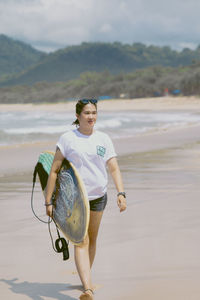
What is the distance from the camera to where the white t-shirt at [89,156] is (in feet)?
12.7

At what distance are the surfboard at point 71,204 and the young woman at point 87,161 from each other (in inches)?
2.3

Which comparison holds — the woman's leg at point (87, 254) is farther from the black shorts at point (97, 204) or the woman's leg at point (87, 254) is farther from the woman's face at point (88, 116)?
the woman's face at point (88, 116)

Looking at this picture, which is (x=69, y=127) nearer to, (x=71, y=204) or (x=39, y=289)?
(x=39, y=289)

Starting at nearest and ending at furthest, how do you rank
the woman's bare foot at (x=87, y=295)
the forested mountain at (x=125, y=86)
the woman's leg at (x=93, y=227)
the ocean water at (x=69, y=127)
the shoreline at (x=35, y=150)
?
the woman's bare foot at (x=87, y=295) → the woman's leg at (x=93, y=227) → the shoreline at (x=35, y=150) → the ocean water at (x=69, y=127) → the forested mountain at (x=125, y=86)

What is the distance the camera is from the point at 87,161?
12.8 feet

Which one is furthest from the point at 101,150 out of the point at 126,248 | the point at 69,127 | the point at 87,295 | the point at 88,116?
the point at 69,127

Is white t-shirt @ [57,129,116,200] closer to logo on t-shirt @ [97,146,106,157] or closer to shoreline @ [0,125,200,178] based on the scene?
logo on t-shirt @ [97,146,106,157]

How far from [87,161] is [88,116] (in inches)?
13.1

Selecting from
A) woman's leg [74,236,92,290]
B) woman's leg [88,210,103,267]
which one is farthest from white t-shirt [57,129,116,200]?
woman's leg [74,236,92,290]

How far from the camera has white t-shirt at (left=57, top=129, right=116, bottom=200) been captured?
3.87m

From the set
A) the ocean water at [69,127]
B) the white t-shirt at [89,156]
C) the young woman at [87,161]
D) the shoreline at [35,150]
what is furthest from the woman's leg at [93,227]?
the ocean water at [69,127]

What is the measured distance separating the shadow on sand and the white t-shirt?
2.40 ft

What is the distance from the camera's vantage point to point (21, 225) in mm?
5941

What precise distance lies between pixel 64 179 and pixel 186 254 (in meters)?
1.41
